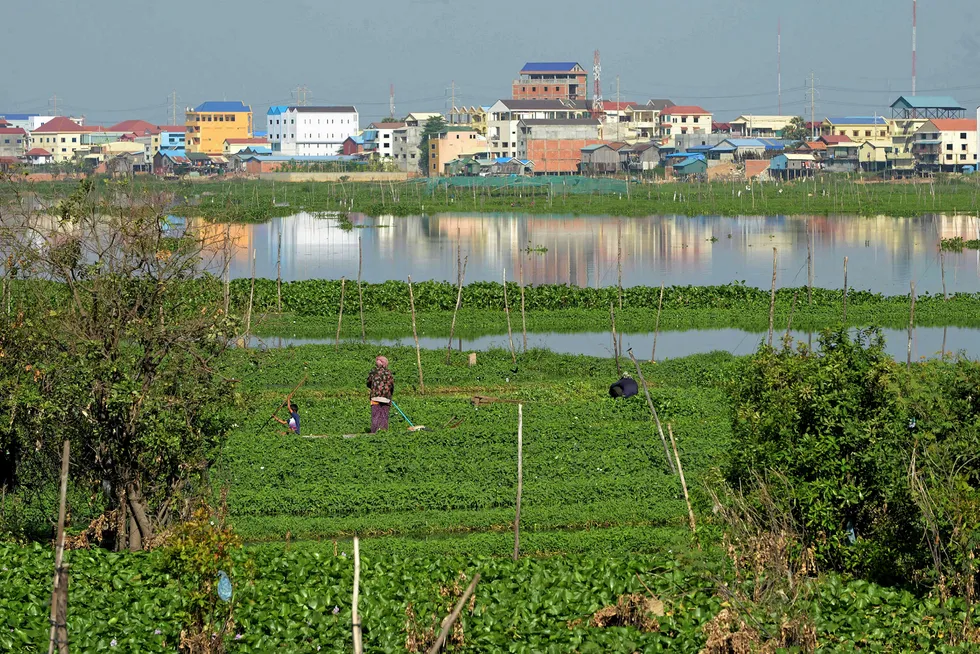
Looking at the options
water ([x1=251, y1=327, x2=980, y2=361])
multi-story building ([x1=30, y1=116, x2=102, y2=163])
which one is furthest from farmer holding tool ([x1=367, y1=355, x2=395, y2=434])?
multi-story building ([x1=30, y1=116, x2=102, y2=163])

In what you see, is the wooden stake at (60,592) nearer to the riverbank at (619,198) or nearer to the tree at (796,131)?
the riverbank at (619,198)

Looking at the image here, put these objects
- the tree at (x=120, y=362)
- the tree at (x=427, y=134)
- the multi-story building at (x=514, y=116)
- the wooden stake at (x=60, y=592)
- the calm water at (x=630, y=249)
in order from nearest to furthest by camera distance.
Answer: the wooden stake at (x=60, y=592) < the tree at (x=120, y=362) < the calm water at (x=630, y=249) < the multi-story building at (x=514, y=116) < the tree at (x=427, y=134)

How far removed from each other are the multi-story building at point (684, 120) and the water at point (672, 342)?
377 ft

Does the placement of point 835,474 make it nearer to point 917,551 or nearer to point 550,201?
point 917,551

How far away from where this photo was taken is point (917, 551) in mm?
11922

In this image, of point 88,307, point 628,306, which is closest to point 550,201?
point 628,306

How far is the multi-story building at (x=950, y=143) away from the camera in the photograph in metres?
110

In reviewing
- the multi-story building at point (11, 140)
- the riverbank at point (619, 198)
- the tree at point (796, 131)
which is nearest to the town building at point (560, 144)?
the riverbank at point (619, 198)

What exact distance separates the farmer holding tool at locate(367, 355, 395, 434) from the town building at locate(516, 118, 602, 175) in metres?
96.8

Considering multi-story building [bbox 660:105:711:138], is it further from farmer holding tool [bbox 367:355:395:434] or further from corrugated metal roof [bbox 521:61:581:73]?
farmer holding tool [bbox 367:355:395:434]

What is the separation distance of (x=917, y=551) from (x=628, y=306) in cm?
2191

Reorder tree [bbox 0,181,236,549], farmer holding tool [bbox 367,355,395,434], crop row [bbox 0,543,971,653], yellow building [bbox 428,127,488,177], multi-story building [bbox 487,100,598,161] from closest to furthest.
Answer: crop row [bbox 0,543,971,653] < tree [bbox 0,181,236,549] < farmer holding tool [bbox 367,355,395,434] < yellow building [bbox 428,127,488,177] < multi-story building [bbox 487,100,598,161]

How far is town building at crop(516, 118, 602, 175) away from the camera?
380 ft

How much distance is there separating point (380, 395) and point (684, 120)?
426ft
